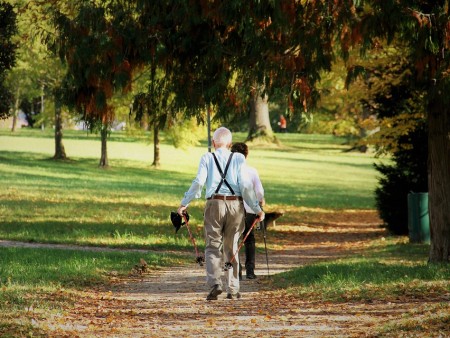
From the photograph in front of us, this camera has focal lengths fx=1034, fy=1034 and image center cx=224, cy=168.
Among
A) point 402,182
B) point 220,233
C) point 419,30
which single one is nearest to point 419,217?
point 402,182

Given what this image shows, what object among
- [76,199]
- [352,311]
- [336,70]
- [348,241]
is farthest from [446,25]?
[76,199]

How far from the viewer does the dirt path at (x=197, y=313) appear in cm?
936

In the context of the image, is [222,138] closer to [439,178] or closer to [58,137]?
[439,178]

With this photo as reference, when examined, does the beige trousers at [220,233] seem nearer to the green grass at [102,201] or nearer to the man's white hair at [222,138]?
the man's white hair at [222,138]

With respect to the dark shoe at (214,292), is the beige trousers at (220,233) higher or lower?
higher

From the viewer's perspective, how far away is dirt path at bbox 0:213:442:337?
9359 millimetres

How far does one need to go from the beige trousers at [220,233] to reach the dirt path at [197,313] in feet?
1.07

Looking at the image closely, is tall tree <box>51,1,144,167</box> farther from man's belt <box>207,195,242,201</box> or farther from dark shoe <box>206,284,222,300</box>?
dark shoe <box>206,284,222,300</box>

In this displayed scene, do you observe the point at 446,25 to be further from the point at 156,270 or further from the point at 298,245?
the point at 298,245

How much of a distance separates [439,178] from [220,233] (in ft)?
17.3

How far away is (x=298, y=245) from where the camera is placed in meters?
24.0

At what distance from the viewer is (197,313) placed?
10.9m

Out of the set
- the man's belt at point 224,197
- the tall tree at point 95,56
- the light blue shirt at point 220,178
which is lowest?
the man's belt at point 224,197

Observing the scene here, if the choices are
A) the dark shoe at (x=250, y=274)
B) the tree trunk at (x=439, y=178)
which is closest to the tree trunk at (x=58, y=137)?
the tree trunk at (x=439, y=178)
